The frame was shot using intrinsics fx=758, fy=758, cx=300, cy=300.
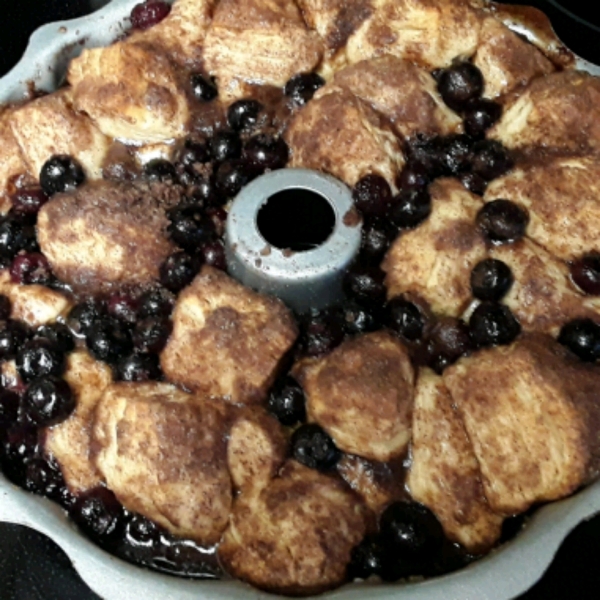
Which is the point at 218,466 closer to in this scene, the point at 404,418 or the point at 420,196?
the point at 404,418

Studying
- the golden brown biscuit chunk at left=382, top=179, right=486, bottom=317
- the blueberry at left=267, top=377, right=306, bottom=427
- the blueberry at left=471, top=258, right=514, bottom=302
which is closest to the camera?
the blueberry at left=267, top=377, right=306, bottom=427

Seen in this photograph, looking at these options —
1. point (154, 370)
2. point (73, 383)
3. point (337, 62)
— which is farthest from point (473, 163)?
point (73, 383)

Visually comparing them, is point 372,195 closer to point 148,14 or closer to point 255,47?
point 255,47

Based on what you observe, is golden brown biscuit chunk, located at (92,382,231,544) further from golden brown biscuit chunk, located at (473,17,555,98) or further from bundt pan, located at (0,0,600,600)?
golden brown biscuit chunk, located at (473,17,555,98)

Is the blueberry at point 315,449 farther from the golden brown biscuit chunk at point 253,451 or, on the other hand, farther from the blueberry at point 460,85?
the blueberry at point 460,85

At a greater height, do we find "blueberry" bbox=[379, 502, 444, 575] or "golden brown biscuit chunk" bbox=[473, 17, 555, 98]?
"golden brown biscuit chunk" bbox=[473, 17, 555, 98]

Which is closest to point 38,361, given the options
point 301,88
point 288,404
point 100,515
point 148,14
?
point 100,515

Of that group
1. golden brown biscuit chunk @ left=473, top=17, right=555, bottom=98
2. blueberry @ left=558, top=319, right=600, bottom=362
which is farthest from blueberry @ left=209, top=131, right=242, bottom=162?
blueberry @ left=558, top=319, right=600, bottom=362
